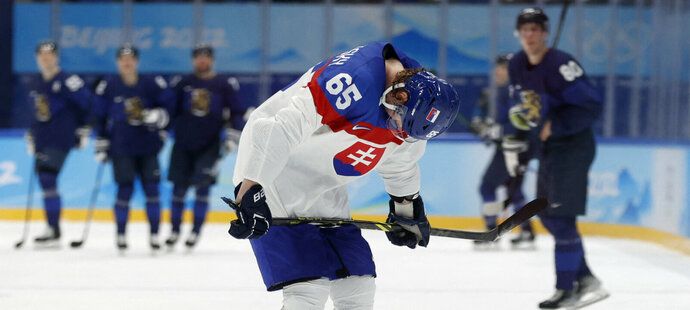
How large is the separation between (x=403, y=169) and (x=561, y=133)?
1819 mm

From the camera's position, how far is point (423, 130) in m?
2.78

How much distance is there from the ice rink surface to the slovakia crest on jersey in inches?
78.3

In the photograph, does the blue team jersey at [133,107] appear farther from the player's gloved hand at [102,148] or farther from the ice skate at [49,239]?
the ice skate at [49,239]

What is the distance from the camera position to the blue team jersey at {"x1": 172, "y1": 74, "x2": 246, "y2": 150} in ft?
23.9

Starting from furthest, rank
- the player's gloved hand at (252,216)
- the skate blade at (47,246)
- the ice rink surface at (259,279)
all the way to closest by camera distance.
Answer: the skate blade at (47,246) → the ice rink surface at (259,279) → the player's gloved hand at (252,216)

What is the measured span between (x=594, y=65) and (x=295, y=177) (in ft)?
35.3

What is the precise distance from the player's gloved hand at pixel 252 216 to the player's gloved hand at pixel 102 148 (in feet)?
15.8

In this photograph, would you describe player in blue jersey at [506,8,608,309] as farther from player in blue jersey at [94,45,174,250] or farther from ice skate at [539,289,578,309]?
player in blue jersey at [94,45,174,250]

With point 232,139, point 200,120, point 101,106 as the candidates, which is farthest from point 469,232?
point 101,106

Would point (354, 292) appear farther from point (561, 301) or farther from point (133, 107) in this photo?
point (133, 107)

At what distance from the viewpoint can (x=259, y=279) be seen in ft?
19.2

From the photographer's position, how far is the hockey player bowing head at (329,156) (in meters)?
2.71

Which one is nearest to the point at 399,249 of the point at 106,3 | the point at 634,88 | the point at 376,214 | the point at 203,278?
the point at 376,214

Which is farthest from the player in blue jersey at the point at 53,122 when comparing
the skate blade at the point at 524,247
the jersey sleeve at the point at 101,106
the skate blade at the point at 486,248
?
the skate blade at the point at 524,247
